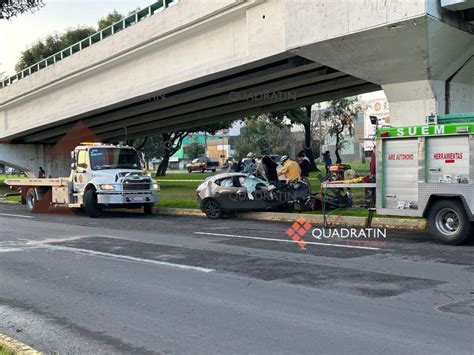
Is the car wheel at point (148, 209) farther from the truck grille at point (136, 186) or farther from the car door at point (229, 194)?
the car door at point (229, 194)

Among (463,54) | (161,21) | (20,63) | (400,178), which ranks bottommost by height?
(400,178)

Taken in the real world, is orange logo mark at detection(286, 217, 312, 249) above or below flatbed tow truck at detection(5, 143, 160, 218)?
below

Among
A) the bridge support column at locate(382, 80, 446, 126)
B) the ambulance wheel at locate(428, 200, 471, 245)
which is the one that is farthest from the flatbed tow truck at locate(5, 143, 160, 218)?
the ambulance wheel at locate(428, 200, 471, 245)

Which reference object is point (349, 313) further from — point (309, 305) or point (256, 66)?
point (256, 66)

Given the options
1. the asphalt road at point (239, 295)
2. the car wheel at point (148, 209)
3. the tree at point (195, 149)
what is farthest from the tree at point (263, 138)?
the asphalt road at point (239, 295)

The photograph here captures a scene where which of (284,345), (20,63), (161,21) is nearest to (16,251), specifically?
(284,345)

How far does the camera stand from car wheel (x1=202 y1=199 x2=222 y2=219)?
17.0m

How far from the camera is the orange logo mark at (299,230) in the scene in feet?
38.7

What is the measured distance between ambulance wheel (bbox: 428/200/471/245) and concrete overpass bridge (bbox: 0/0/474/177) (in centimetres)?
488

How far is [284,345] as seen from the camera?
16.8ft

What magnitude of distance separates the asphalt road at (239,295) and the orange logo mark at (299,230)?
0.23 metres

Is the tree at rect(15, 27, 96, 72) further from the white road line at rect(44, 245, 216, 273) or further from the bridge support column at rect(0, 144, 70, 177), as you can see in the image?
the white road line at rect(44, 245, 216, 273)

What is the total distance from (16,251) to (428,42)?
1075cm

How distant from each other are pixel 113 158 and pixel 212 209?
4606mm
